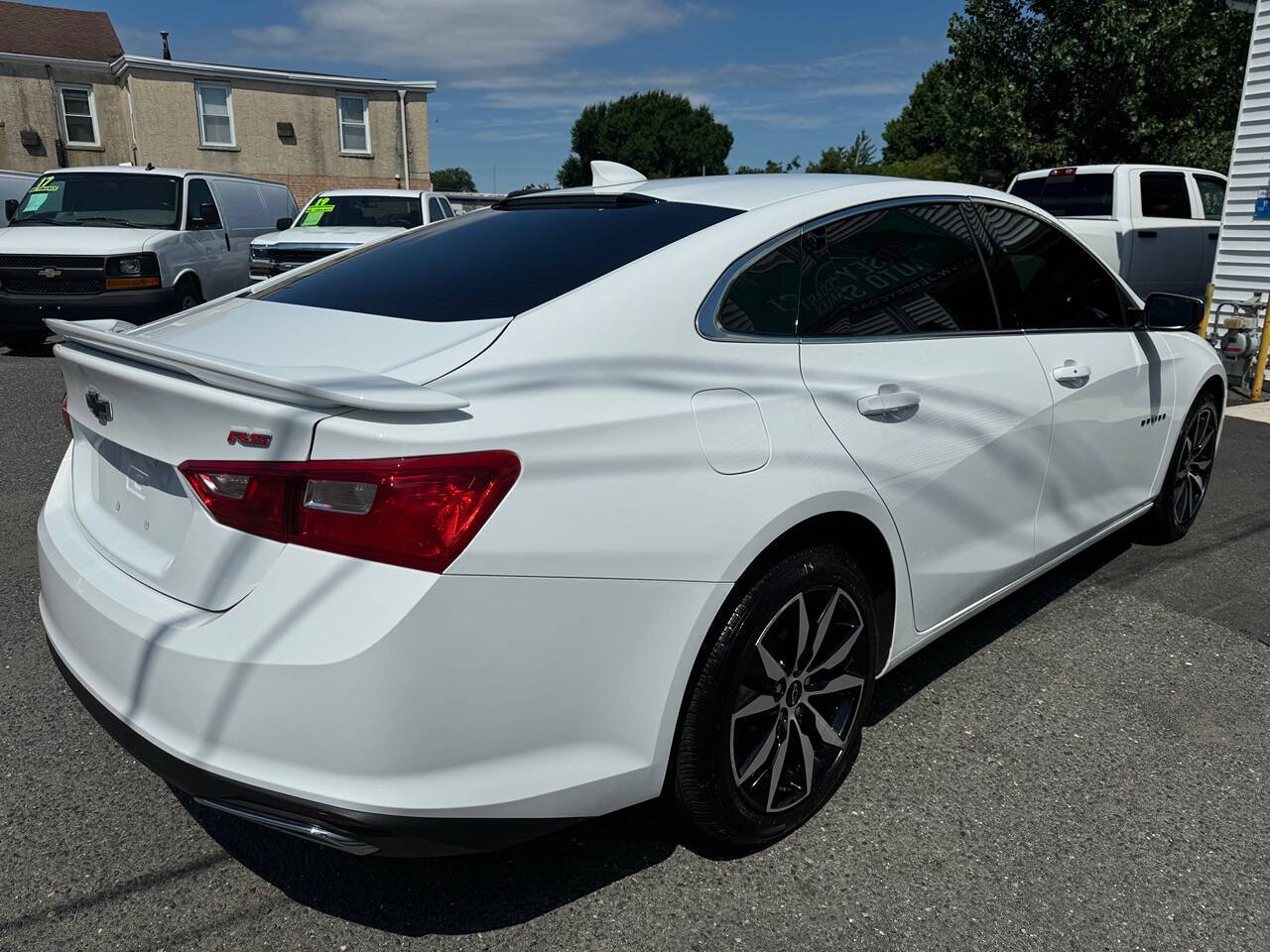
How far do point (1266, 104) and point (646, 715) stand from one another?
1028 centimetres

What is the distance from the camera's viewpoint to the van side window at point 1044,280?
10.5 feet

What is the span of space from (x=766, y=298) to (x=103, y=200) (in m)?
10.5

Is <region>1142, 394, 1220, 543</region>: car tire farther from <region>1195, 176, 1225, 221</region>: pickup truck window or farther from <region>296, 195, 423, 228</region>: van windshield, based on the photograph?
<region>296, 195, 423, 228</region>: van windshield

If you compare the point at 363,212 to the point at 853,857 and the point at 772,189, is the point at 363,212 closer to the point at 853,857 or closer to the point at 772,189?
the point at 772,189

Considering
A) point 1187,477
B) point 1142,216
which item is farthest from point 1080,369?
point 1142,216

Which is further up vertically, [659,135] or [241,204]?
[659,135]

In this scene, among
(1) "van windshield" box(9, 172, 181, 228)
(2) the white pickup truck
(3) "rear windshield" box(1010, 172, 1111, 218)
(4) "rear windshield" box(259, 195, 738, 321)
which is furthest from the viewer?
(3) "rear windshield" box(1010, 172, 1111, 218)

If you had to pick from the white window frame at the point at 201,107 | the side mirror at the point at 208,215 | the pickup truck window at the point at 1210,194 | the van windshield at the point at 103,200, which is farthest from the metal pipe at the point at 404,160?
the pickup truck window at the point at 1210,194

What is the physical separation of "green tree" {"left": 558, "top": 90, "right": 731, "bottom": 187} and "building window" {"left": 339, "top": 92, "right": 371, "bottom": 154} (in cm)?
3954

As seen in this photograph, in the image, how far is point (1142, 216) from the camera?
1138cm

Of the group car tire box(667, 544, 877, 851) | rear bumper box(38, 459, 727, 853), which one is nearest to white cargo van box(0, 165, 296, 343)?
rear bumper box(38, 459, 727, 853)

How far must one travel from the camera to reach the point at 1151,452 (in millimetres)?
4035

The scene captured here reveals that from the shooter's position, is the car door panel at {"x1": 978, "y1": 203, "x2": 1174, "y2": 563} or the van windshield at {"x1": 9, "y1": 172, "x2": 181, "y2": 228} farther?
the van windshield at {"x1": 9, "y1": 172, "x2": 181, "y2": 228}

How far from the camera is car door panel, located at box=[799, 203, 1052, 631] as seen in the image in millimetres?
2496
